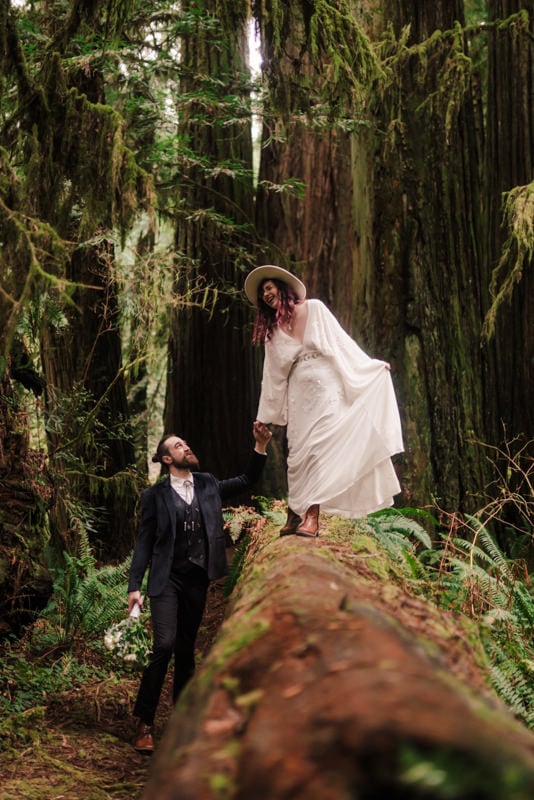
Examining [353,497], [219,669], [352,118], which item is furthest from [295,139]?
[219,669]

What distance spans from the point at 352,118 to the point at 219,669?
8.85 meters

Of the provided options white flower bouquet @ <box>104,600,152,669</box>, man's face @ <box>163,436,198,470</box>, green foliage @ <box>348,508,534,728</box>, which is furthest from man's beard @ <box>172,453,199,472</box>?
green foliage @ <box>348,508,534,728</box>

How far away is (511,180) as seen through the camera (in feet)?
34.2

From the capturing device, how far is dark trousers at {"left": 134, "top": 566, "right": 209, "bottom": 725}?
6266mm

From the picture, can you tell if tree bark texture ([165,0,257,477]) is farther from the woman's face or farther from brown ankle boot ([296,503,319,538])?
brown ankle boot ([296,503,319,538])

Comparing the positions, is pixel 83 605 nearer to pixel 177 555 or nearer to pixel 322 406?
pixel 177 555

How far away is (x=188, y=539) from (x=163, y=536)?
203mm

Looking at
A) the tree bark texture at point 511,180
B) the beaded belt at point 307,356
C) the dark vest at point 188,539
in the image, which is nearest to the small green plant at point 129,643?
the dark vest at point 188,539

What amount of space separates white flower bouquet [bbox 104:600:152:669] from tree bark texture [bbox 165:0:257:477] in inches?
239

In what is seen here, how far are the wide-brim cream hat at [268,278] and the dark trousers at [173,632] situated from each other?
236 cm

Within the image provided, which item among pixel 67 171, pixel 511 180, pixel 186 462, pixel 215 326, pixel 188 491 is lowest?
pixel 188 491

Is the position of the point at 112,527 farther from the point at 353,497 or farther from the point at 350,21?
the point at 350,21

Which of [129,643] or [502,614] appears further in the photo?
[502,614]

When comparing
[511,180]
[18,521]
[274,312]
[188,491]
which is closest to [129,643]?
[188,491]
